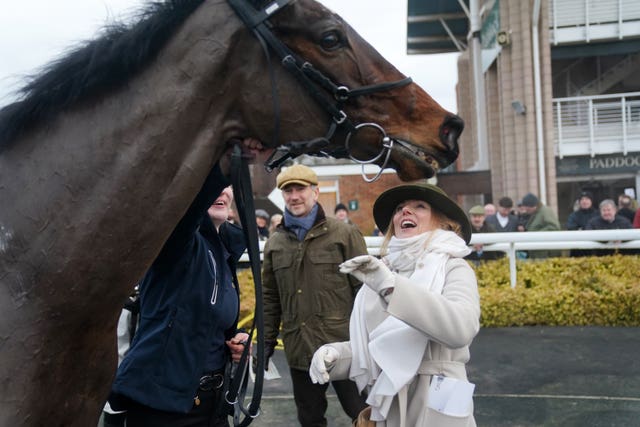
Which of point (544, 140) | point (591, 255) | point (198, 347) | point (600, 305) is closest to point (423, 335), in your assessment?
point (198, 347)

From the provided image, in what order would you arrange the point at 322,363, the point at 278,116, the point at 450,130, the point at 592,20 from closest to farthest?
the point at 278,116
the point at 450,130
the point at 322,363
the point at 592,20

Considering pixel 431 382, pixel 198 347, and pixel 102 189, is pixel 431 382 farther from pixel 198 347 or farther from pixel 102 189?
pixel 102 189

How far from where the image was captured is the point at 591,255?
308 inches

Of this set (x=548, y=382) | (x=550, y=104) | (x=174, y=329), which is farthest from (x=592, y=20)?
(x=174, y=329)

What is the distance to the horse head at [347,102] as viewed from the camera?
1.61 meters

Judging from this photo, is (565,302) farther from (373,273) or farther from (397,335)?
(373,273)

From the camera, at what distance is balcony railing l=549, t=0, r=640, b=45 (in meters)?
13.6

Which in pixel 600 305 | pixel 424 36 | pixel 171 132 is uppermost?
pixel 424 36

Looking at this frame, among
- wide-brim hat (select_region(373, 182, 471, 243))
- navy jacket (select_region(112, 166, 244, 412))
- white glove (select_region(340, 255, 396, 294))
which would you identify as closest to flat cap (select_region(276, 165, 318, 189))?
wide-brim hat (select_region(373, 182, 471, 243))

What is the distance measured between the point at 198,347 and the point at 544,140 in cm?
1261

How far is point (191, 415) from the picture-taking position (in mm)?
2211

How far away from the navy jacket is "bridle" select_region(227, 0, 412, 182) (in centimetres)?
57

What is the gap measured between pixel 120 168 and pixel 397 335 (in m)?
1.25

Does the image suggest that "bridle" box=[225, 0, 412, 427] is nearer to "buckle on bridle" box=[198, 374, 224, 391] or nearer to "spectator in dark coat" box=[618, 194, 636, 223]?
"buckle on bridle" box=[198, 374, 224, 391]
